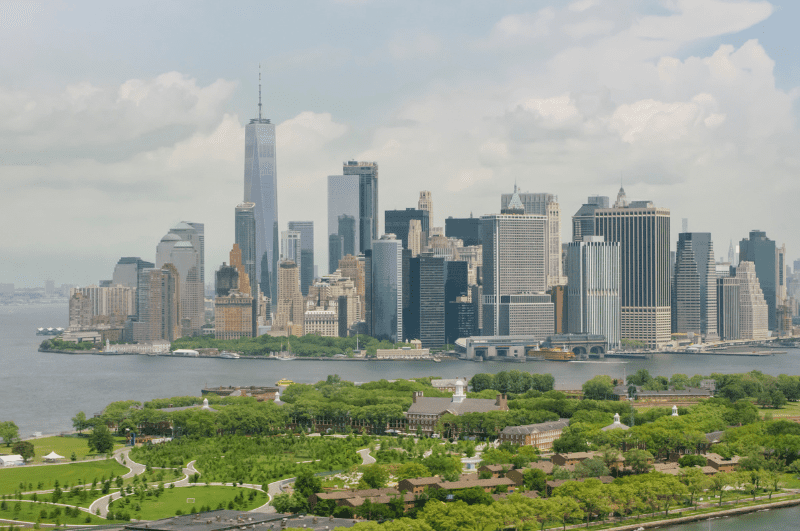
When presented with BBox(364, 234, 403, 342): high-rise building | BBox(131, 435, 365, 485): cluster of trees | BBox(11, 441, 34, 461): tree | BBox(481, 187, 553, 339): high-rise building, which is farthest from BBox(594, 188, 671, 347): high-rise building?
BBox(11, 441, 34, 461): tree

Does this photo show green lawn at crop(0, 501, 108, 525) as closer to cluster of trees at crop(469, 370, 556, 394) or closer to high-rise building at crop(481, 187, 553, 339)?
cluster of trees at crop(469, 370, 556, 394)

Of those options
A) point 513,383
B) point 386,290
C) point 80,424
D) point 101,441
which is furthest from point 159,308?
point 101,441

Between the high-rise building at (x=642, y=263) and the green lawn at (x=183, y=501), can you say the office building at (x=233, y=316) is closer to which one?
the high-rise building at (x=642, y=263)

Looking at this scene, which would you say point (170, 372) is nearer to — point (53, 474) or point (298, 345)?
point (298, 345)

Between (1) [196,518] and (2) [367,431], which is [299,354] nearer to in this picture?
(2) [367,431]

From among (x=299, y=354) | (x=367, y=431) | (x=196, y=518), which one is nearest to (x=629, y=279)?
(x=299, y=354)

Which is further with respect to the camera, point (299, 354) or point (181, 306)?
point (181, 306)

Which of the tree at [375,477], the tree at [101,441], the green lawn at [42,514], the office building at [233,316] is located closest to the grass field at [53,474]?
the tree at [101,441]
